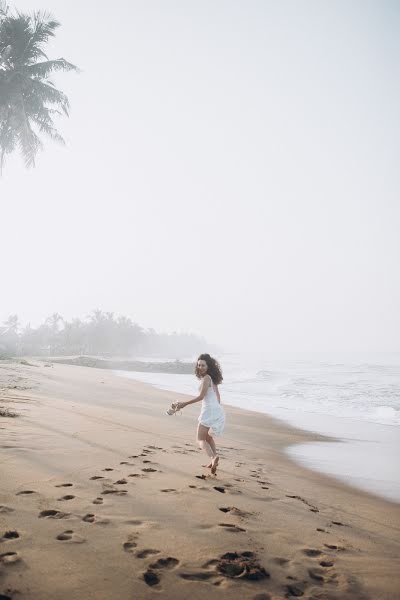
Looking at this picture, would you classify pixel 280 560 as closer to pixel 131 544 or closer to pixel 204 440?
pixel 131 544

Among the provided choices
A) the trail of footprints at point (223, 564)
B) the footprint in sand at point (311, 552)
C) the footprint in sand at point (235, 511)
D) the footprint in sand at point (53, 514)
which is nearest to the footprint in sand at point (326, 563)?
the trail of footprints at point (223, 564)

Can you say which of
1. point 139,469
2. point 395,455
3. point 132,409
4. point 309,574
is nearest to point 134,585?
point 309,574

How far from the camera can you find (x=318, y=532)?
3582 mm

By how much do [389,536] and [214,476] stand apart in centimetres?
220

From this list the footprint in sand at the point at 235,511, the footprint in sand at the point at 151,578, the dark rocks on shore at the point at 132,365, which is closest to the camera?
the footprint in sand at the point at 151,578

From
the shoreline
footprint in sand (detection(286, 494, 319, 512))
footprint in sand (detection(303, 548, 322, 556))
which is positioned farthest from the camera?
the shoreline

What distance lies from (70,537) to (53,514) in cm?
48

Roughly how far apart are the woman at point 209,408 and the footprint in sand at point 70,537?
2.56 m

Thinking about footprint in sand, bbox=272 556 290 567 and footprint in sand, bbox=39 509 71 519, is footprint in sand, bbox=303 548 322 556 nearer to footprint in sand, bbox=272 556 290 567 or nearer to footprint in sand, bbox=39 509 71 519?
footprint in sand, bbox=272 556 290 567

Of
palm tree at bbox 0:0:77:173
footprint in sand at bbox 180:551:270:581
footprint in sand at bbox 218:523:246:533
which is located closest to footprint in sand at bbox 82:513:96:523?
footprint in sand at bbox 180:551:270:581

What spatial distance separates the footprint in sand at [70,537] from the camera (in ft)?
9.39

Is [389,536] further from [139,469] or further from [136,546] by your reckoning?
[139,469]

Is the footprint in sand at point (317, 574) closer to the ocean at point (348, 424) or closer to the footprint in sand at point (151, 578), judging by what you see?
the footprint in sand at point (151, 578)

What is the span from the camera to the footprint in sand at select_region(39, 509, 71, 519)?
10.6 ft
